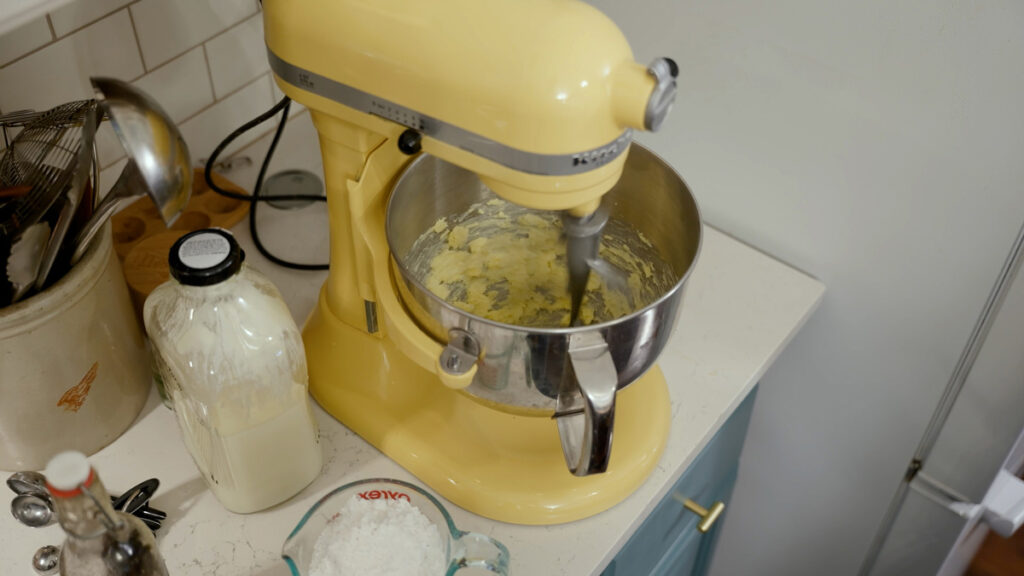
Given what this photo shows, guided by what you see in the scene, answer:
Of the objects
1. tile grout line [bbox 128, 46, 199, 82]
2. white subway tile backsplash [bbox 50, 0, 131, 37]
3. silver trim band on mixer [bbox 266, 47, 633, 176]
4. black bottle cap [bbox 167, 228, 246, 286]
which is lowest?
tile grout line [bbox 128, 46, 199, 82]

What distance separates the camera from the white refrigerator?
897 mm

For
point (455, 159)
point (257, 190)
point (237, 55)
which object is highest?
point (455, 159)

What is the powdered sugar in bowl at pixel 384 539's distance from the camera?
26.7 inches

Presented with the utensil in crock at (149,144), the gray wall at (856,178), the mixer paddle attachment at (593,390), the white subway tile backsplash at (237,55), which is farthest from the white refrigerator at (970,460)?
the white subway tile backsplash at (237,55)

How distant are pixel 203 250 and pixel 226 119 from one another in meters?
0.49

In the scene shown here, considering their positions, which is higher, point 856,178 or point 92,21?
point 92,21

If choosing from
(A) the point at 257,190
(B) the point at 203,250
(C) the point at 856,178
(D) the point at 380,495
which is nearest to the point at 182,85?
(A) the point at 257,190

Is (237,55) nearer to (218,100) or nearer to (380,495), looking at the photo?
(218,100)

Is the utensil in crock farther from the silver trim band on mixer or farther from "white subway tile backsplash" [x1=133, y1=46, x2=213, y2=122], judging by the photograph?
"white subway tile backsplash" [x1=133, y1=46, x2=213, y2=122]

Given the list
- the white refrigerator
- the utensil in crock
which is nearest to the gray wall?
the white refrigerator

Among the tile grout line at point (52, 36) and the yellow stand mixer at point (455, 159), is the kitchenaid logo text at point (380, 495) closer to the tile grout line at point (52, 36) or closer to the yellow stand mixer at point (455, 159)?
the yellow stand mixer at point (455, 159)

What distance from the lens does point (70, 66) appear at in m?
0.91

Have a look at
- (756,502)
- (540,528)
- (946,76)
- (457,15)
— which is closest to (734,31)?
(946,76)

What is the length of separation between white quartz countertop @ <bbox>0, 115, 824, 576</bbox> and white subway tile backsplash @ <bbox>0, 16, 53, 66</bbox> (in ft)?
0.88
